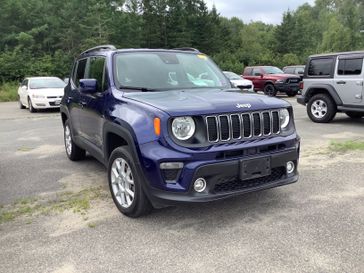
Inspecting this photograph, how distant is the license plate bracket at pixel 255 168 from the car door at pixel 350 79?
6856 millimetres

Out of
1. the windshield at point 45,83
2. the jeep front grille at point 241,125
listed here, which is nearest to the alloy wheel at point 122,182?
the jeep front grille at point 241,125

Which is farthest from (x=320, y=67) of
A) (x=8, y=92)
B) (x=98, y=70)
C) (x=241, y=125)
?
(x=8, y=92)

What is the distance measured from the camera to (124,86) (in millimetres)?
4680

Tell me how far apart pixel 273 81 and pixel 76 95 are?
15.0 metres

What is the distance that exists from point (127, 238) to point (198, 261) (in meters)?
0.81

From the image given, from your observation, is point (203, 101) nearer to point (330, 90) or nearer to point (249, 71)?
point (330, 90)

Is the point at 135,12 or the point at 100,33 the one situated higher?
the point at 135,12

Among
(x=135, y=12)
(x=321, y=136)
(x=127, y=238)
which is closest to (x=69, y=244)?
(x=127, y=238)

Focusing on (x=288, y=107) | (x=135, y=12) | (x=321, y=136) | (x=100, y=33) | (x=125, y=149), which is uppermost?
(x=135, y=12)

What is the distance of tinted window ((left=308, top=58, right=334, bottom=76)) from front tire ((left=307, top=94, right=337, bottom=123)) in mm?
602

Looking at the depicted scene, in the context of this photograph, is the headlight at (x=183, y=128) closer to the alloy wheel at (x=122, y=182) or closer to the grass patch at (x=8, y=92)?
the alloy wheel at (x=122, y=182)

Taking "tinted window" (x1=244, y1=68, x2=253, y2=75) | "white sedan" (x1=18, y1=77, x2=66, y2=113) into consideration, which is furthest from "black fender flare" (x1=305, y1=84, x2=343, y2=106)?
"tinted window" (x1=244, y1=68, x2=253, y2=75)

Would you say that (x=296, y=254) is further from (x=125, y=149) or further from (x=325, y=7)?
(x=325, y=7)

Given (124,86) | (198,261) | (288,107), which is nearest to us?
(198,261)
